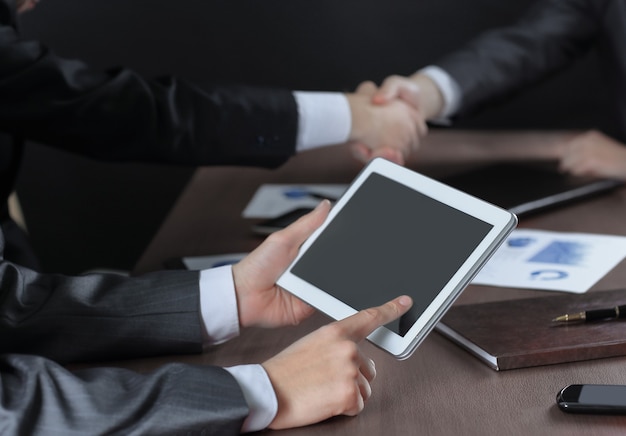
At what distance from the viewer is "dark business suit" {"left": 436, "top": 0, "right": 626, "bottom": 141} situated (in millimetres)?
2191

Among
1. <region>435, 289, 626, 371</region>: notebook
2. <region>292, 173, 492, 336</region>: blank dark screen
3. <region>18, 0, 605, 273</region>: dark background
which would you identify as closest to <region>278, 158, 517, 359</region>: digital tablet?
<region>292, 173, 492, 336</region>: blank dark screen

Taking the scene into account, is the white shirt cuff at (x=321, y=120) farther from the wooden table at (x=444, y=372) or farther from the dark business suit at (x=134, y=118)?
the wooden table at (x=444, y=372)

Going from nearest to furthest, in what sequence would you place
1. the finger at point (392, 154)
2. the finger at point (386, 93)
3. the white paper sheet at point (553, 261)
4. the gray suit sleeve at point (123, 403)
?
the gray suit sleeve at point (123, 403) < the white paper sheet at point (553, 261) < the finger at point (392, 154) < the finger at point (386, 93)

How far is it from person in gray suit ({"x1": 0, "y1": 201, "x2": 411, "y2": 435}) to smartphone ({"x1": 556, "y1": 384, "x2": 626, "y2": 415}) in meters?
0.21

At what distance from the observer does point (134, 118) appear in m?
1.89

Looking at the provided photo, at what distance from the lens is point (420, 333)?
44.0 inches

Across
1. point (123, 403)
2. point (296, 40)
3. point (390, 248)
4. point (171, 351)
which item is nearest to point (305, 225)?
point (390, 248)

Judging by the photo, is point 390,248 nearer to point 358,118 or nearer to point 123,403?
point 123,403

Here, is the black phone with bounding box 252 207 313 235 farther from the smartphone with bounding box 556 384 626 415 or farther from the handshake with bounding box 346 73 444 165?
the smartphone with bounding box 556 384 626 415

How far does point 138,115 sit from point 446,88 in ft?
2.37

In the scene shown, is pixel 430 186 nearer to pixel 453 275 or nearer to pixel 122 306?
pixel 453 275

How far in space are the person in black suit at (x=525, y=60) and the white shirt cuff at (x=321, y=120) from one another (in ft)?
0.43

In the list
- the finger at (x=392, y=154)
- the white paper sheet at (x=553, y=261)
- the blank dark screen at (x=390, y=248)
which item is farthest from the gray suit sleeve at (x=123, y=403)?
the finger at (x=392, y=154)

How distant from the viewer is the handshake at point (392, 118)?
2.03m
